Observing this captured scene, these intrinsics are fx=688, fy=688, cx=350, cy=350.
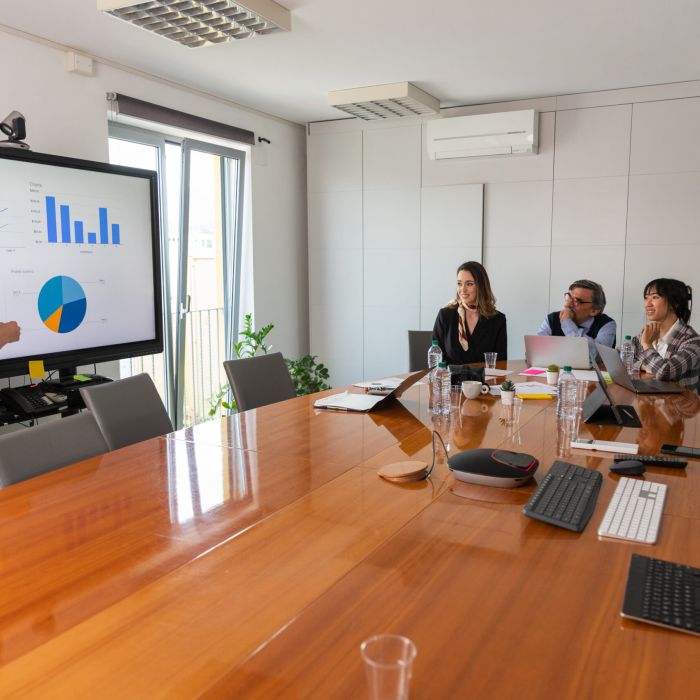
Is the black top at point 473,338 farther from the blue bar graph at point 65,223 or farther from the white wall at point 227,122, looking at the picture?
the blue bar graph at point 65,223

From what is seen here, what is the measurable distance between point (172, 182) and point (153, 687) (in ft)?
14.7

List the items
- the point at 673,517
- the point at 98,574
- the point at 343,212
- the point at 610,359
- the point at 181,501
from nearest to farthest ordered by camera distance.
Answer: the point at 98,574 → the point at 673,517 → the point at 181,501 → the point at 610,359 → the point at 343,212

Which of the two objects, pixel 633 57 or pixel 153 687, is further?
pixel 633 57

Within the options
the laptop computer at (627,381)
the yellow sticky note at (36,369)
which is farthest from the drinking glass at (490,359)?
the yellow sticky note at (36,369)

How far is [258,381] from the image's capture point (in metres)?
3.51

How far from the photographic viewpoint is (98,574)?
1.42 meters

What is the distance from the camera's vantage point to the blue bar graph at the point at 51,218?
371 cm

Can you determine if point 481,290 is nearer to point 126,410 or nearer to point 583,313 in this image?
point 583,313

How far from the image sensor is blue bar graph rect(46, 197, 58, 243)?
3715mm

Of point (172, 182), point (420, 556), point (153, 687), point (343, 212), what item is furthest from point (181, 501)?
point (343, 212)

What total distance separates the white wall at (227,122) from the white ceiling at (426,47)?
131 millimetres

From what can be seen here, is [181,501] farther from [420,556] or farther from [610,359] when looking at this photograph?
[610,359]

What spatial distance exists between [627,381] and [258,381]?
5.91 ft

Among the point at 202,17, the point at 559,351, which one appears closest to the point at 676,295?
the point at 559,351
